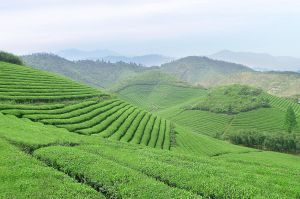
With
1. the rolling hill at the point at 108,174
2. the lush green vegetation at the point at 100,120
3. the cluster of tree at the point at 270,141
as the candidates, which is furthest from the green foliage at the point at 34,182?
the cluster of tree at the point at 270,141

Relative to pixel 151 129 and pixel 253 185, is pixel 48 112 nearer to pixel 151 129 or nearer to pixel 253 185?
pixel 151 129

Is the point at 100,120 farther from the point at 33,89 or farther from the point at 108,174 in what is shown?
the point at 108,174

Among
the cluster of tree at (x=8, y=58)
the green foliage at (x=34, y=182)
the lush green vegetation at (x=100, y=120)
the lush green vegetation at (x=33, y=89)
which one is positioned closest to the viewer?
the green foliage at (x=34, y=182)

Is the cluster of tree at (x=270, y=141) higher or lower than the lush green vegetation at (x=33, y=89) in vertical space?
lower

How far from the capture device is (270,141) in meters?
148

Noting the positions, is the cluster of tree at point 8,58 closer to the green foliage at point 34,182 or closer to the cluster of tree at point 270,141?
the cluster of tree at point 270,141

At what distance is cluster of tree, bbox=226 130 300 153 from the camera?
145 m

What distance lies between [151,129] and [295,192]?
69886 mm

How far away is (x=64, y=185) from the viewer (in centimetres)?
3000

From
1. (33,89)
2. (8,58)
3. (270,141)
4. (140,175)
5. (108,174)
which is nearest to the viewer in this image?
(108,174)

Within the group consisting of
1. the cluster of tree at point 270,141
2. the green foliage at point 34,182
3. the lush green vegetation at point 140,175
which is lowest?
the cluster of tree at point 270,141

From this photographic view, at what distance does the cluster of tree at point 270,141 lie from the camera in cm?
14525

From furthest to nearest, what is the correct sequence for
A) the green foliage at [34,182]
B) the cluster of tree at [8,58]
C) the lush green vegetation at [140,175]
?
1. the cluster of tree at [8,58]
2. the lush green vegetation at [140,175]
3. the green foliage at [34,182]

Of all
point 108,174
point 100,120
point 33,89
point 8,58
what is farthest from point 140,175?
point 8,58
